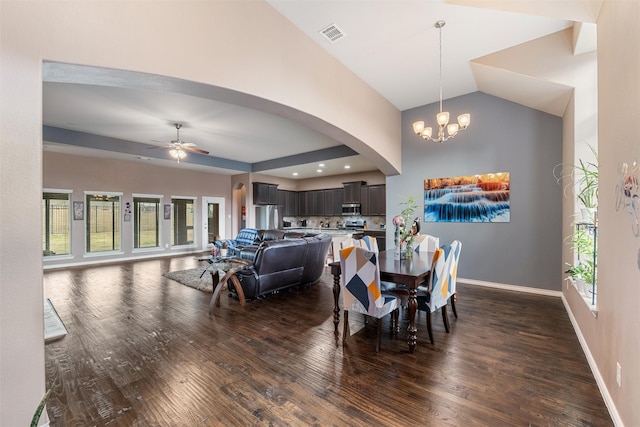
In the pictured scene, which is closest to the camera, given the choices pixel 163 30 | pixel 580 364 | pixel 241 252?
pixel 163 30

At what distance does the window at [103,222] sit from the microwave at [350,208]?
6991 mm

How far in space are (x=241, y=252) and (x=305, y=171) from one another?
3773 mm

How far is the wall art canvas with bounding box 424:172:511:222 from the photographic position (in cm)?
475

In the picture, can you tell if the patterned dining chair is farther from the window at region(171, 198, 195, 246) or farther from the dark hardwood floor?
the window at region(171, 198, 195, 246)

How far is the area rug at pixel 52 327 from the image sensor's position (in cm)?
292

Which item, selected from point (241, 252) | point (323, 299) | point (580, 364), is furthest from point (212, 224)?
point (580, 364)

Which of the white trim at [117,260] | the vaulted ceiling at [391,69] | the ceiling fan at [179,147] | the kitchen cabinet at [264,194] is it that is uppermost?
the vaulted ceiling at [391,69]

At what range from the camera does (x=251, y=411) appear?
6.03 ft

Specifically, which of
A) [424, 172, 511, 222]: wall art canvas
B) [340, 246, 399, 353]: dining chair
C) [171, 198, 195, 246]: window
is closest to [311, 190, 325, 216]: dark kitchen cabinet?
[171, 198, 195, 246]: window

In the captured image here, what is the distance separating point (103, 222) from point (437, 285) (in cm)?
898

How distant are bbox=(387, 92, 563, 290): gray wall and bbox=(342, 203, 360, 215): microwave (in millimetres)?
3475

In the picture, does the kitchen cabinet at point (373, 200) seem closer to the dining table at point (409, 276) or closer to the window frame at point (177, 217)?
the dining table at point (409, 276)

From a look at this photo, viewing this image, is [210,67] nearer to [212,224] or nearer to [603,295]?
[603,295]

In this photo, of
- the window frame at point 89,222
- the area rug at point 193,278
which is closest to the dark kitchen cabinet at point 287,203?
the area rug at point 193,278
